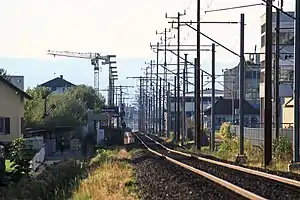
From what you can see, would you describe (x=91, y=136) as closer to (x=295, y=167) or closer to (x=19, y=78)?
(x=19, y=78)

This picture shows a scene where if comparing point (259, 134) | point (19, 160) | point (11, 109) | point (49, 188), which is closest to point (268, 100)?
point (49, 188)

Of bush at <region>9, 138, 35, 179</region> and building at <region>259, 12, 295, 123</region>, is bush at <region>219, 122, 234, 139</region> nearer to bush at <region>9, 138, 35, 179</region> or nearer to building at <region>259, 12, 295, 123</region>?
building at <region>259, 12, 295, 123</region>

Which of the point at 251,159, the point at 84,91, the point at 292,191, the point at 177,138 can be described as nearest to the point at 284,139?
the point at 251,159

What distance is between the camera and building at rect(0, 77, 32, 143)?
227ft

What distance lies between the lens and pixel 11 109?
7088cm

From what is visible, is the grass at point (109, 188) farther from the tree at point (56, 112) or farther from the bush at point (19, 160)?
the tree at point (56, 112)

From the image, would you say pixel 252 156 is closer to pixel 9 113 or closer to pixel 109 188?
pixel 109 188

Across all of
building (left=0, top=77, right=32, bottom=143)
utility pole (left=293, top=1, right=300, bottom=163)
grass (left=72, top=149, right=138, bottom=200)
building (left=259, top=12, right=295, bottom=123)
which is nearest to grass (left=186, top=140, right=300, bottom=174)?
utility pole (left=293, top=1, right=300, bottom=163)

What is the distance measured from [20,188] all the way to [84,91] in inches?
4969

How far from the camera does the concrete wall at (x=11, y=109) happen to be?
2744 inches

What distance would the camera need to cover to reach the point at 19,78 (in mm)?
102438

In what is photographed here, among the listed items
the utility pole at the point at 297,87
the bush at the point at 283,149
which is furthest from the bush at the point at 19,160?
the utility pole at the point at 297,87

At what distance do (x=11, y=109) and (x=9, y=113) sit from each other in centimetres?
53

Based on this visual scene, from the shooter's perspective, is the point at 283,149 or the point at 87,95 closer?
the point at 283,149
